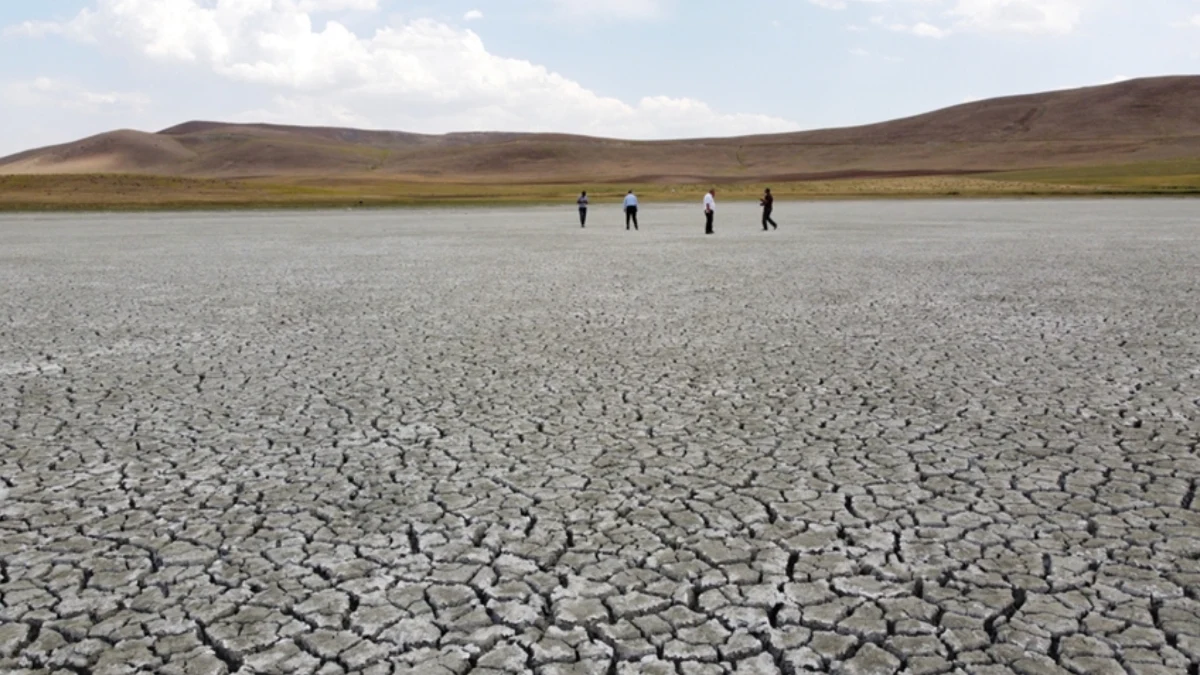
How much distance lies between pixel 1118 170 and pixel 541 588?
110929 mm

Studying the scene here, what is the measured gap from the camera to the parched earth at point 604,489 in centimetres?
363

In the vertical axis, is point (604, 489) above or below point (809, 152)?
below

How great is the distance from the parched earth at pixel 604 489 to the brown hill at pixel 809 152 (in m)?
119

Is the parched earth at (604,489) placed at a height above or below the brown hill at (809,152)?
below

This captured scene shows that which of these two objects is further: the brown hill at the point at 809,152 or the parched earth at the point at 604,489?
the brown hill at the point at 809,152

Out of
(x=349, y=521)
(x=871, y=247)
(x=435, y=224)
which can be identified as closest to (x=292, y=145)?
(x=435, y=224)

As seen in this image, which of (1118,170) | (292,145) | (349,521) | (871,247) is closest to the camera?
(349,521)

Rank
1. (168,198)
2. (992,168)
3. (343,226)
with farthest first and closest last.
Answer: (992,168)
(168,198)
(343,226)

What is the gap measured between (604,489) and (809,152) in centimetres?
16735

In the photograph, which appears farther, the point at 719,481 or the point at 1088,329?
the point at 1088,329

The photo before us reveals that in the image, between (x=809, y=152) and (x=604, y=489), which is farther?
(x=809, y=152)

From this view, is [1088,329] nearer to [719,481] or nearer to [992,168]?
[719,481]

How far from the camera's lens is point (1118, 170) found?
99.0 metres

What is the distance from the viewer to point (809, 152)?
165 m
